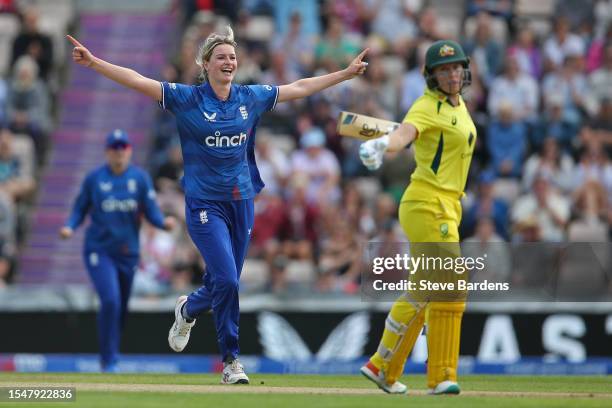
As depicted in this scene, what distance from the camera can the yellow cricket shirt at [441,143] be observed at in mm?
10719

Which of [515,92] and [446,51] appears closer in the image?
[446,51]

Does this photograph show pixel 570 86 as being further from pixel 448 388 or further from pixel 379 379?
pixel 448 388

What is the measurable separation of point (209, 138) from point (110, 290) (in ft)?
14.3

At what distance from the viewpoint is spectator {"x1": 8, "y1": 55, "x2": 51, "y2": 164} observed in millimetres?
21625

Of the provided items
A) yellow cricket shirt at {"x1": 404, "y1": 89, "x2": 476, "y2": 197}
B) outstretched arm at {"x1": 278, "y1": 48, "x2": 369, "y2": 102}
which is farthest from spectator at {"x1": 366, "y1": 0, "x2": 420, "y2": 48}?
yellow cricket shirt at {"x1": 404, "y1": 89, "x2": 476, "y2": 197}

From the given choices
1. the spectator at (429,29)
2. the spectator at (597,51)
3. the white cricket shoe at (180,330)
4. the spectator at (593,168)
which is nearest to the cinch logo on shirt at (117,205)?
the white cricket shoe at (180,330)

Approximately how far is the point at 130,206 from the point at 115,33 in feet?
30.5

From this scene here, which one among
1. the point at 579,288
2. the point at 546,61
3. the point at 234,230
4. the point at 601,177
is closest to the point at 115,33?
the point at 546,61

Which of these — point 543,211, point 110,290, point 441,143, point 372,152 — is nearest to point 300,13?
point 543,211

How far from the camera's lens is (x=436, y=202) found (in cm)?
1073

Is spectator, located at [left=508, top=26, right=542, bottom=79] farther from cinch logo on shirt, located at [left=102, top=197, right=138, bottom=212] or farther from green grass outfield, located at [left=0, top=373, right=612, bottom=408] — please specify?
green grass outfield, located at [left=0, top=373, right=612, bottom=408]

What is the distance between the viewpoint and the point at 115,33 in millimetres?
24438

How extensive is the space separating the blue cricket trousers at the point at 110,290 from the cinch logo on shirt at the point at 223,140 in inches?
169

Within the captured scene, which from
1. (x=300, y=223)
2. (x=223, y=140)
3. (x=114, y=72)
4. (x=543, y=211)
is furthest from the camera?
(x=300, y=223)
